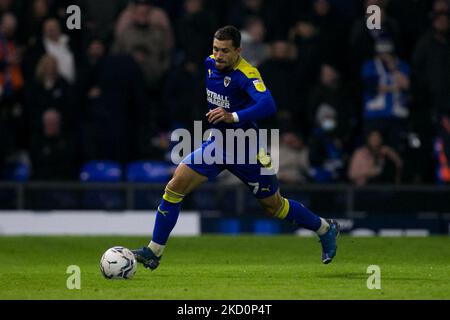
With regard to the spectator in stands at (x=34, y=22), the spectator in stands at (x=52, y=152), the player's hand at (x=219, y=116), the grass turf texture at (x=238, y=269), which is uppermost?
the spectator in stands at (x=34, y=22)

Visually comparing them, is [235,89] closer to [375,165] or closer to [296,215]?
[296,215]

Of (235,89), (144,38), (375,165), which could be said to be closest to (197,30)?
(144,38)

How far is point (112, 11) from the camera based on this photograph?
62.1ft

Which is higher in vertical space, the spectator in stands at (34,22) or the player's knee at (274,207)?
the spectator in stands at (34,22)

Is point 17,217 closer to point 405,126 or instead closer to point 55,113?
point 55,113

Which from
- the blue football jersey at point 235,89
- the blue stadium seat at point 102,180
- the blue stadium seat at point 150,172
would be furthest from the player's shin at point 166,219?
the blue stadium seat at point 150,172

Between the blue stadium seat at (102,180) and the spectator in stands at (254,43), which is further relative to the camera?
the spectator in stands at (254,43)

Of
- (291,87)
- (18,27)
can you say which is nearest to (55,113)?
(18,27)

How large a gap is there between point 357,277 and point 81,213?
7117mm

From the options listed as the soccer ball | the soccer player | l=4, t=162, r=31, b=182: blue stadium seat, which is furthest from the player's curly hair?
l=4, t=162, r=31, b=182: blue stadium seat

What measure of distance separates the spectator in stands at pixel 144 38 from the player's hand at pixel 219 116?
7256 mm

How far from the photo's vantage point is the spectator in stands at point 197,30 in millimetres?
18234

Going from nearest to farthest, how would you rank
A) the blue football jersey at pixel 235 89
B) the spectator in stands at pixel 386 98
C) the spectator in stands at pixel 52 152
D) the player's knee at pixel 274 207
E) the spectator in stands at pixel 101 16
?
the blue football jersey at pixel 235 89 → the player's knee at pixel 274 207 → the spectator in stands at pixel 52 152 → the spectator in stands at pixel 386 98 → the spectator in stands at pixel 101 16

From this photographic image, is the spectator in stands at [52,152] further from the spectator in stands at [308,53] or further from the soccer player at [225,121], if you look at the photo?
the soccer player at [225,121]
